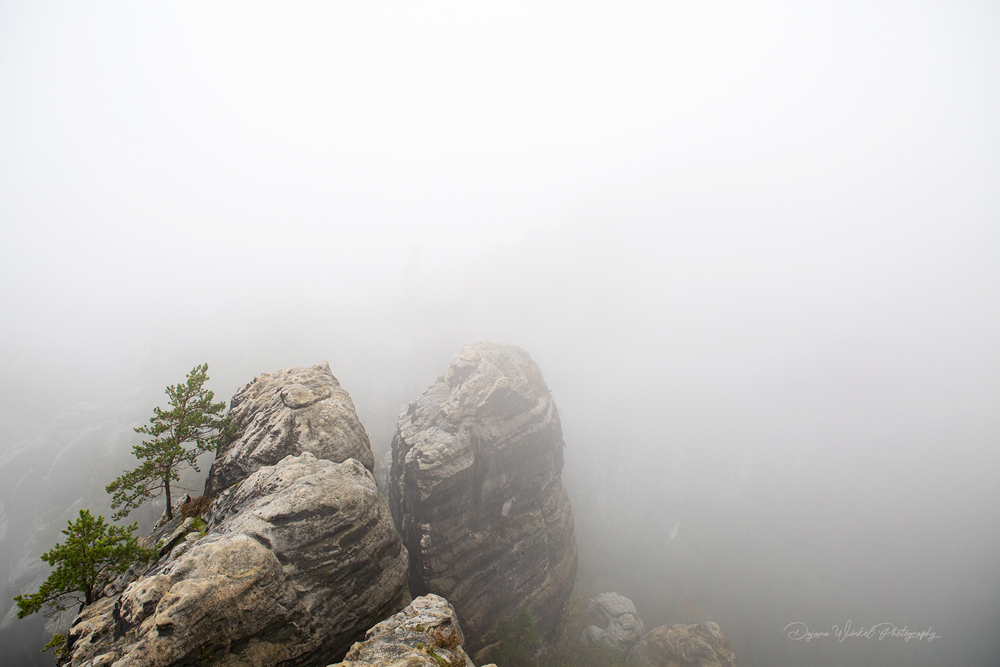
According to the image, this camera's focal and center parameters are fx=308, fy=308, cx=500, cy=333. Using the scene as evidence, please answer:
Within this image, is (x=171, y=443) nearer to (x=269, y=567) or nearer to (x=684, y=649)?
(x=269, y=567)

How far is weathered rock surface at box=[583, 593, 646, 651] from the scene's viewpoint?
31484 mm

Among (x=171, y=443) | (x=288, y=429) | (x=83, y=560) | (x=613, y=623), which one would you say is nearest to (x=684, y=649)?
(x=613, y=623)

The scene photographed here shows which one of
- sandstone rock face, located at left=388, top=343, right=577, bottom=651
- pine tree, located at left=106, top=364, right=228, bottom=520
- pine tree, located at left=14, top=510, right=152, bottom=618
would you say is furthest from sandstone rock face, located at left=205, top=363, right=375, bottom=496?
sandstone rock face, located at left=388, top=343, right=577, bottom=651

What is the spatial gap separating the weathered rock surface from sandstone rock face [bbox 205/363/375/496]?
3174 cm

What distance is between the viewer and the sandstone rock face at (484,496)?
878 inches

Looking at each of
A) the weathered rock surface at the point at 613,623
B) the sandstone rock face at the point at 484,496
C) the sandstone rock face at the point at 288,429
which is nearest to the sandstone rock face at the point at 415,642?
the sandstone rock face at the point at 288,429

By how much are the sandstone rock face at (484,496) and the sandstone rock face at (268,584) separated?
7.24 m

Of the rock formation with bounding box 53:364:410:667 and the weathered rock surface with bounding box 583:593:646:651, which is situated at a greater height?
the rock formation with bounding box 53:364:410:667

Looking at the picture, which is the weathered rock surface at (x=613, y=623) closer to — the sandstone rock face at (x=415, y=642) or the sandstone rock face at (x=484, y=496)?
the sandstone rock face at (x=484, y=496)

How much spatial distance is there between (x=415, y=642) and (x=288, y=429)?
1192 cm

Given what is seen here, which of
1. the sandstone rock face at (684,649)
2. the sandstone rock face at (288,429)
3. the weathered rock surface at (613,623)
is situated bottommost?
the weathered rock surface at (613,623)

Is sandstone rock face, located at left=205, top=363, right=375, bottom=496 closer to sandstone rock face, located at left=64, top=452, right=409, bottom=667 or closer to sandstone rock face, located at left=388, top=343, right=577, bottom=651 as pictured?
sandstone rock face, located at left=64, top=452, right=409, bottom=667

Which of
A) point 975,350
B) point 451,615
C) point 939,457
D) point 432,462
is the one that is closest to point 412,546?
point 432,462

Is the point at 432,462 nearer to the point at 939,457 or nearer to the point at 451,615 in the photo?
the point at 451,615
